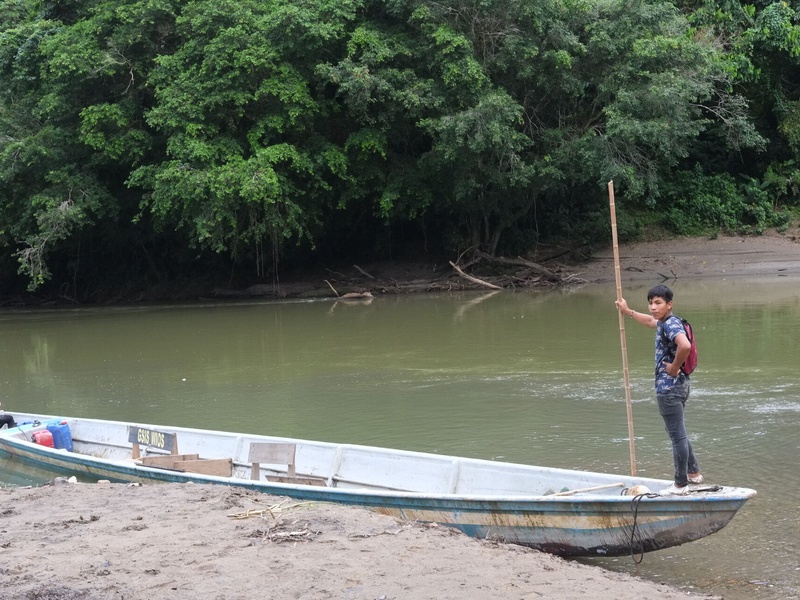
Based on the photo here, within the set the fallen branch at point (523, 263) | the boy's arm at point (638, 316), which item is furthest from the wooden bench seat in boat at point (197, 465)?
the fallen branch at point (523, 263)

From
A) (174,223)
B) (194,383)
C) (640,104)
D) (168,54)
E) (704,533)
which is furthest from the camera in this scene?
(174,223)

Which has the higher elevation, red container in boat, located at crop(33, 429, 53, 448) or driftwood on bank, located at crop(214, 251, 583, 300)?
driftwood on bank, located at crop(214, 251, 583, 300)

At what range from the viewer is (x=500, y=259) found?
24.2 m

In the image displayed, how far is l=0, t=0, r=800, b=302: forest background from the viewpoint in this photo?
815 inches

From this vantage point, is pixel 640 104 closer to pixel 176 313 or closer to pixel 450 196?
pixel 450 196

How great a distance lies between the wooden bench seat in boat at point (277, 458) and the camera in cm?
718

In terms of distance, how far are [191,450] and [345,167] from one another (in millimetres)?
14194

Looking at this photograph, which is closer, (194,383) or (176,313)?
(194,383)

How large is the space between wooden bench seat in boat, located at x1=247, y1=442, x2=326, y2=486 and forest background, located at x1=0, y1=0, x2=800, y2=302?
43.0 feet

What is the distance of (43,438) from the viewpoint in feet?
29.9

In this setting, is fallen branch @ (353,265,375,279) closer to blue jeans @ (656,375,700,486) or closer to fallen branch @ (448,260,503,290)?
fallen branch @ (448,260,503,290)

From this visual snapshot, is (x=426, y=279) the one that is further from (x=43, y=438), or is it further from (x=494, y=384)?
(x=43, y=438)

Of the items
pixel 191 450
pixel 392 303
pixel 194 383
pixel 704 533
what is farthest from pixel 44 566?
pixel 392 303

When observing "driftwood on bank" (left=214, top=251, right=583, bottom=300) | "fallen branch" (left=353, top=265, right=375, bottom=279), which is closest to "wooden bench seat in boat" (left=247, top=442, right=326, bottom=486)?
"driftwood on bank" (left=214, top=251, right=583, bottom=300)
